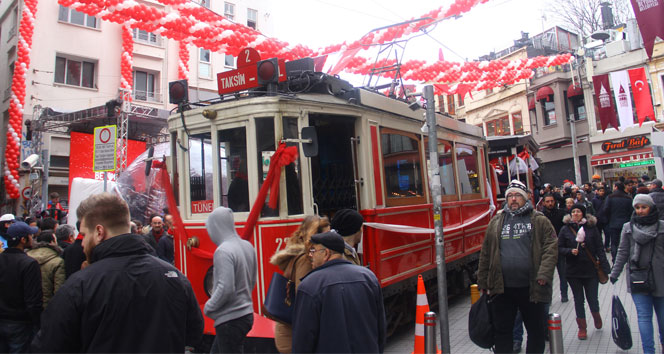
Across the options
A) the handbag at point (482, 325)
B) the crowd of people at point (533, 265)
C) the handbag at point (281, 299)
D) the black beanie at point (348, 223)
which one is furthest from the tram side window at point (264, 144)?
the handbag at point (482, 325)

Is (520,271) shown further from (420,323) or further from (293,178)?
(293,178)

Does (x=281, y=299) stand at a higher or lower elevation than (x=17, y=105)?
lower

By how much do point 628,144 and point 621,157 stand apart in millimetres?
750

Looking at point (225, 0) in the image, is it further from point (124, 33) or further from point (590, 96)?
point (590, 96)

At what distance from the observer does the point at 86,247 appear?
228cm

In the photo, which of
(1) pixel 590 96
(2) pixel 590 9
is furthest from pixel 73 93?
(2) pixel 590 9

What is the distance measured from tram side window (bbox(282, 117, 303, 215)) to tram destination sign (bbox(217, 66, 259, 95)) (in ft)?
2.25

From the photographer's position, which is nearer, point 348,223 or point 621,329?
point 348,223

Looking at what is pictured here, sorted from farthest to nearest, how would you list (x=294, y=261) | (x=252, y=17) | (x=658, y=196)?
(x=252, y=17) < (x=658, y=196) < (x=294, y=261)

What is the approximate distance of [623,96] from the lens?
18641mm

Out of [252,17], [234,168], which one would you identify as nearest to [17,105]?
[252,17]

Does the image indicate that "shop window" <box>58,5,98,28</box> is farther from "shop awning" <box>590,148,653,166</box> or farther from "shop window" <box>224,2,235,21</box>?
"shop awning" <box>590,148,653,166</box>

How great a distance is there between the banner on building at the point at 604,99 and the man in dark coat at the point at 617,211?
10178 mm

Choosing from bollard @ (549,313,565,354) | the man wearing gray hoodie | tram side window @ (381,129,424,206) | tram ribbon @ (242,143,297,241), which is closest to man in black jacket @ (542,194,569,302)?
tram side window @ (381,129,424,206)
